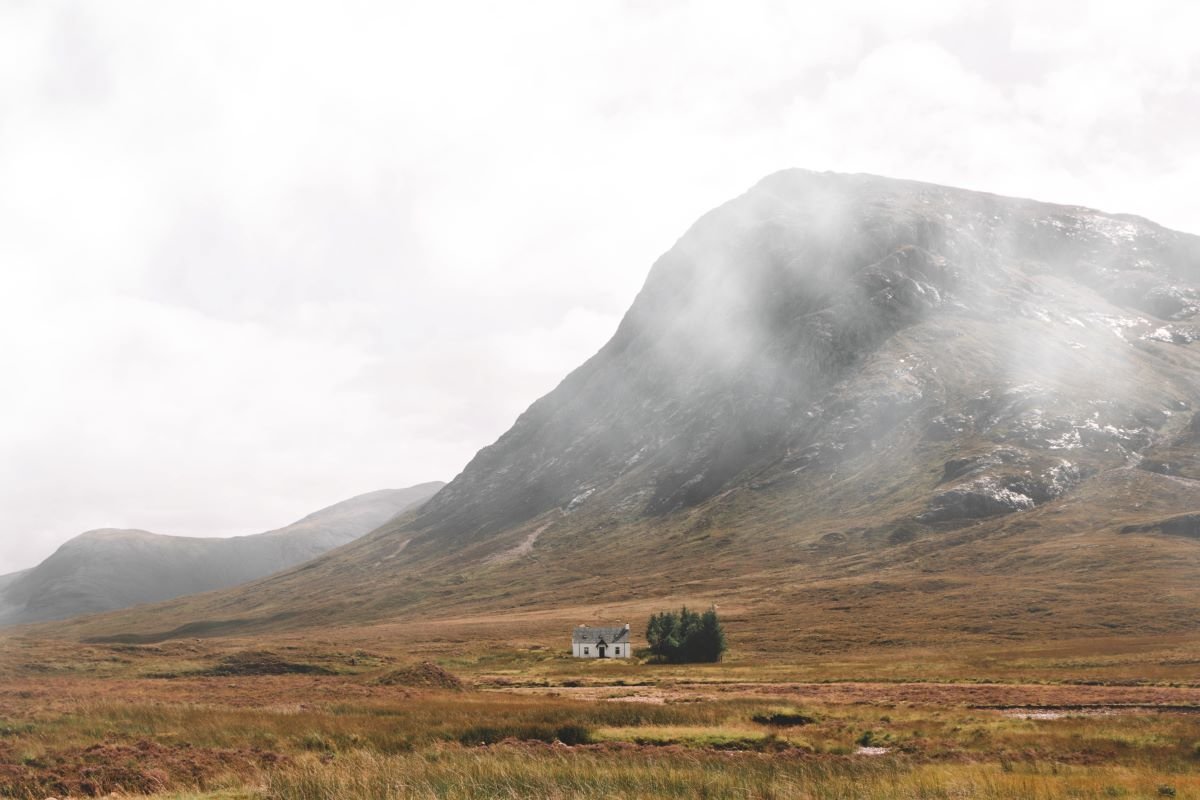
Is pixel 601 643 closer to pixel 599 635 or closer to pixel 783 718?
pixel 599 635


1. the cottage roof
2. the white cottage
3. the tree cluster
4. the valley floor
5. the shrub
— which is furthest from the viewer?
the cottage roof

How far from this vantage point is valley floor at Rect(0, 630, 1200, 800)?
16.8 m

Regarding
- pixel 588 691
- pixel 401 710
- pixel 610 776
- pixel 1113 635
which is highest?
pixel 610 776

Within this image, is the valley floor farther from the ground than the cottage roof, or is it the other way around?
the valley floor

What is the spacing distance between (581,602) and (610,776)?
18221 cm

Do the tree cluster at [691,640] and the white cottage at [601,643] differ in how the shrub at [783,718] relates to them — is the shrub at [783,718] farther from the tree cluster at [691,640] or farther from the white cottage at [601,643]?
the white cottage at [601,643]

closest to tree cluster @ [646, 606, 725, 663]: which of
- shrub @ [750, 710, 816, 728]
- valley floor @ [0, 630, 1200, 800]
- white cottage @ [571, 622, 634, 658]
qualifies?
white cottage @ [571, 622, 634, 658]

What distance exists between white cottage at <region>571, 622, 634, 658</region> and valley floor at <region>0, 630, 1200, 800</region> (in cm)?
4300

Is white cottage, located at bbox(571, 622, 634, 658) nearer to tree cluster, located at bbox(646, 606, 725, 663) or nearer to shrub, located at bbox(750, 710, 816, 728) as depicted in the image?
tree cluster, located at bbox(646, 606, 725, 663)

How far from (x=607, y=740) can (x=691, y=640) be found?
73.6 m

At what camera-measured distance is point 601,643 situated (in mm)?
110625

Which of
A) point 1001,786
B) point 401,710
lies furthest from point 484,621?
point 1001,786

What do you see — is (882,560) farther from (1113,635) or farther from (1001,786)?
(1001,786)

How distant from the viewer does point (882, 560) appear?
194750 millimetres
